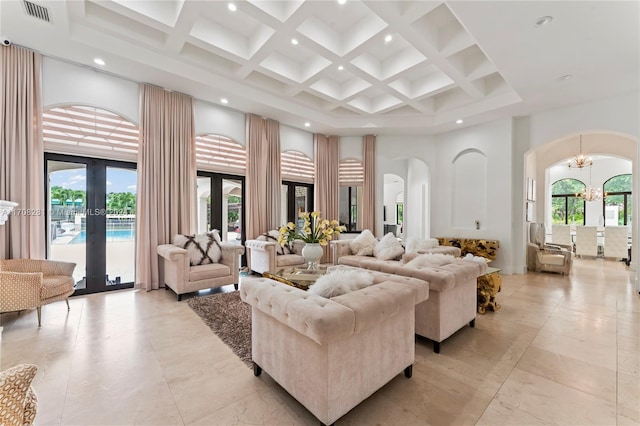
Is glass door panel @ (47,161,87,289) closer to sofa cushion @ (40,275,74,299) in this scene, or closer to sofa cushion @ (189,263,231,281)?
sofa cushion @ (40,275,74,299)

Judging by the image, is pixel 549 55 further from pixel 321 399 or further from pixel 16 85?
pixel 16 85

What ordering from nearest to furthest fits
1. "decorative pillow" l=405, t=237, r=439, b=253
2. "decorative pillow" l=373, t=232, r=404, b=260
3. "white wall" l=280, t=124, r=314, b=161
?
"decorative pillow" l=373, t=232, r=404, b=260
"decorative pillow" l=405, t=237, r=439, b=253
"white wall" l=280, t=124, r=314, b=161

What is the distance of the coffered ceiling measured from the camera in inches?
119

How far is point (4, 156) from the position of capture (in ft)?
11.2

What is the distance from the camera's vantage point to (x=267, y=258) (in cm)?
502

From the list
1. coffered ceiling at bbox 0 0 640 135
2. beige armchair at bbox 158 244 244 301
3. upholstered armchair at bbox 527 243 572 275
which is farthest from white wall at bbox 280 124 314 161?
upholstered armchair at bbox 527 243 572 275

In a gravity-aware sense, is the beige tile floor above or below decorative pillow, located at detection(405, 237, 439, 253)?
below

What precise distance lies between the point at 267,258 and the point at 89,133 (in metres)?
3.37

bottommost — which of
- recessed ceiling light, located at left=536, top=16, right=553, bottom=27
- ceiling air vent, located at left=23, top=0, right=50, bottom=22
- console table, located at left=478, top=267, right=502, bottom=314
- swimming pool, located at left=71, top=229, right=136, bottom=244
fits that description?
console table, located at left=478, top=267, right=502, bottom=314

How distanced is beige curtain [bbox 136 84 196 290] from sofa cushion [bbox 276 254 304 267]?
1685 millimetres

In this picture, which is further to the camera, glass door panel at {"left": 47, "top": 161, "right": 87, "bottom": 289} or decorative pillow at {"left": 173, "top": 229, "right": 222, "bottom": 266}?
decorative pillow at {"left": 173, "top": 229, "right": 222, "bottom": 266}

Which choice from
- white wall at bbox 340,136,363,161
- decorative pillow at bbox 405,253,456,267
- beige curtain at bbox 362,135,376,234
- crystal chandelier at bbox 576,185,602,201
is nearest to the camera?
decorative pillow at bbox 405,253,456,267

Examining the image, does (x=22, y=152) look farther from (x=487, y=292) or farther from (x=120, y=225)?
(x=487, y=292)

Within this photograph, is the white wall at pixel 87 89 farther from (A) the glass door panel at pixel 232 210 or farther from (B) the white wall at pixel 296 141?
(B) the white wall at pixel 296 141
